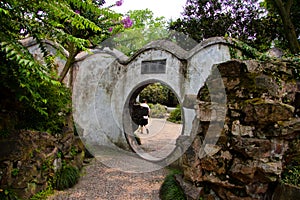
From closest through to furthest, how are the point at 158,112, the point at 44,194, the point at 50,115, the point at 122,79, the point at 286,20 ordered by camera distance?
the point at 44,194, the point at 50,115, the point at 122,79, the point at 286,20, the point at 158,112

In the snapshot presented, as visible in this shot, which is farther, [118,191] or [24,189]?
[118,191]

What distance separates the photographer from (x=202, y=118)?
3643 mm

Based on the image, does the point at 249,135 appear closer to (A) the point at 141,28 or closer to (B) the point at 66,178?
(B) the point at 66,178

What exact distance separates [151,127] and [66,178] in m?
8.34

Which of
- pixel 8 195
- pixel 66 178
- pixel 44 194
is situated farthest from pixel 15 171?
pixel 66 178

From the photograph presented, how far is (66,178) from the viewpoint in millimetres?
4520

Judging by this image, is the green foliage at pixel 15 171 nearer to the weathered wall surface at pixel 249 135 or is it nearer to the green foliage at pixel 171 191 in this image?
the green foliage at pixel 171 191

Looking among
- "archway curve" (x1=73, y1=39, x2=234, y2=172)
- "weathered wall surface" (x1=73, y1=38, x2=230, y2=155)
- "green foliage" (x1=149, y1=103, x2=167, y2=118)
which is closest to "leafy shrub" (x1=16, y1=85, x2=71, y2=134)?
"archway curve" (x1=73, y1=39, x2=234, y2=172)

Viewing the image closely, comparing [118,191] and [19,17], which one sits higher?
[19,17]

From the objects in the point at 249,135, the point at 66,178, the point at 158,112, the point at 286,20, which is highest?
the point at 286,20

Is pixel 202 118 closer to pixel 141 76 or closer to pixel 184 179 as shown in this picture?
pixel 184 179

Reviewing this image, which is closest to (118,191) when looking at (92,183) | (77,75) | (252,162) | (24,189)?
(92,183)

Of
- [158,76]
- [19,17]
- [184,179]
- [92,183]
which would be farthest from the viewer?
[158,76]

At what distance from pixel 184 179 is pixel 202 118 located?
111 centimetres
